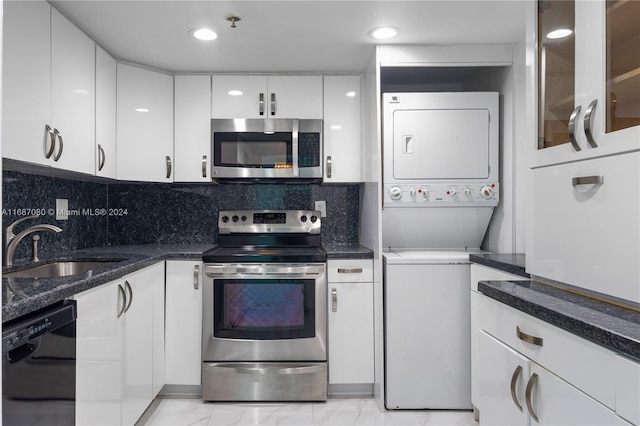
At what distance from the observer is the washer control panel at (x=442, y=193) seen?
2.54 meters

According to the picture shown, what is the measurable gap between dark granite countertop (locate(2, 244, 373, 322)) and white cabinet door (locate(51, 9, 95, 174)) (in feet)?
1.72

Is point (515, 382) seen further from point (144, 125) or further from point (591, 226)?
point (144, 125)

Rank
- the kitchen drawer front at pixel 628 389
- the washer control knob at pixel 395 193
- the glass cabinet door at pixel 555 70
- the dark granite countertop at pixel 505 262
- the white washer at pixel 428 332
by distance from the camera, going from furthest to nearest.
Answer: the washer control knob at pixel 395 193
the white washer at pixel 428 332
the dark granite countertop at pixel 505 262
the glass cabinet door at pixel 555 70
the kitchen drawer front at pixel 628 389

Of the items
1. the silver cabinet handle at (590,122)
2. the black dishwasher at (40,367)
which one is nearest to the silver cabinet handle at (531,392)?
the silver cabinet handle at (590,122)

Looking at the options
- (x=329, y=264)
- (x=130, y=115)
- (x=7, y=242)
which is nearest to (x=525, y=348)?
(x=329, y=264)

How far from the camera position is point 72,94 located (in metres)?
2.12

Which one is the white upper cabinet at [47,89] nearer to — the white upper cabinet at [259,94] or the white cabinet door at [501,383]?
the white upper cabinet at [259,94]

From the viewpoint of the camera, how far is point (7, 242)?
200 cm

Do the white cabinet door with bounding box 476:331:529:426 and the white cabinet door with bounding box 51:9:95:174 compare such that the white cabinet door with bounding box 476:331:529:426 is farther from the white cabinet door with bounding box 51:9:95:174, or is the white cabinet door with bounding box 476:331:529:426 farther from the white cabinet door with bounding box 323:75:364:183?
the white cabinet door with bounding box 51:9:95:174

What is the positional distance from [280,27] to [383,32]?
547mm

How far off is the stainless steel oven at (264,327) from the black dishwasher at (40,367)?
1.12m

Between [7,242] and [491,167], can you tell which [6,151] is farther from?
[491,167]

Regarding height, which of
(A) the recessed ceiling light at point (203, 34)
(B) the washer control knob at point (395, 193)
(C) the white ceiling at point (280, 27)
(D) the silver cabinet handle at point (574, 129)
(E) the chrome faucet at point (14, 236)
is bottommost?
(E) the chrome faucet at point (14, 236)

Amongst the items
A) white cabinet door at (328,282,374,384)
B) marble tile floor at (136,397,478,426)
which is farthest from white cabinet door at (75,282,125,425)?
white cabinet door at (328,282,374,384)
